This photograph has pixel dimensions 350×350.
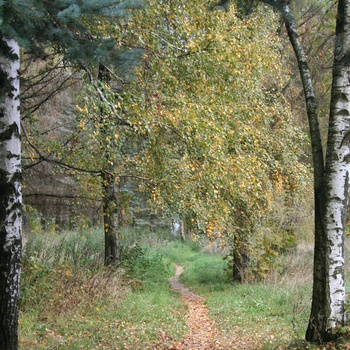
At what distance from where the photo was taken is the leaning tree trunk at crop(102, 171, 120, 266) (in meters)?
10.4

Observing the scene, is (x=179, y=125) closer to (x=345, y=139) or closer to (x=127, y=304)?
(x=345, y=139)

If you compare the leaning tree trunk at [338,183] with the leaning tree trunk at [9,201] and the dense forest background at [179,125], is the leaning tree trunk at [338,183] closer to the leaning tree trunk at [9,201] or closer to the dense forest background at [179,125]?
the dense forest background at [179,125]

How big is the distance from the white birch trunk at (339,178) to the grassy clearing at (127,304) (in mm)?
783

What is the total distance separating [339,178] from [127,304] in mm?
5954

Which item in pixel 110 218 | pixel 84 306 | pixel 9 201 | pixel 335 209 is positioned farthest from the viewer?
pixel 110 218

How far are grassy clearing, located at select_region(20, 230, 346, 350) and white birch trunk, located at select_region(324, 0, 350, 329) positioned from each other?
2.57 ft

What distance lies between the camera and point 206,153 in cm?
843

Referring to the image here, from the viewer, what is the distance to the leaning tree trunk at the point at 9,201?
4.85 meters

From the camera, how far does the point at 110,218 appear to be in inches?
450

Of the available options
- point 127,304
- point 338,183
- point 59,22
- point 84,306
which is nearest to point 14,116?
point 59,22

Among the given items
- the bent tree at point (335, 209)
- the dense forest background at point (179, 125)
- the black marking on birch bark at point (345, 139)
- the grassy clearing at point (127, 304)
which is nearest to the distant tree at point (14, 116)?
the dense forest background at point (179, 125)

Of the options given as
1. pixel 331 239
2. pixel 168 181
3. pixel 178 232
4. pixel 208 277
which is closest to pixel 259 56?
pixel 168 181

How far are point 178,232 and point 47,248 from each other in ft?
84.8

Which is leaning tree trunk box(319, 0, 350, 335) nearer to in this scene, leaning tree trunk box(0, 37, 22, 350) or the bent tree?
the bent tree
